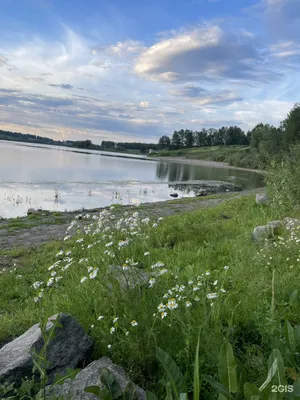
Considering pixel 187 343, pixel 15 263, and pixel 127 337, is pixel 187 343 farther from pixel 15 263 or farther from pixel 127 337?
pixel 15 263

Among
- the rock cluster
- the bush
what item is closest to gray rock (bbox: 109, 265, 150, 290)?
the rock cluster

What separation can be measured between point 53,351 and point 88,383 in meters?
0.58

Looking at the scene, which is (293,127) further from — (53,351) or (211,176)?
(53,351)

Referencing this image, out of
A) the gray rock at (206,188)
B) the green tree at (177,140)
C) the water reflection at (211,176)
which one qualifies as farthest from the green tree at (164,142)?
the gray rock at (206,188)

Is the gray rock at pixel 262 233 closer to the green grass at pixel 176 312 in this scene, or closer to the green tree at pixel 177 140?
the green grass at pixel 176 312

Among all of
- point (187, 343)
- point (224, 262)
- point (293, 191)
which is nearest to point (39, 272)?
point (224, 262)

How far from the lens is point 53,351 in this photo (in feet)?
9.41

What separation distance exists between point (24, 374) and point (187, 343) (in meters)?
1.40

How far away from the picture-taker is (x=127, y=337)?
9.45 feet

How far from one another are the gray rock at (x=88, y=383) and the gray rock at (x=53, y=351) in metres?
0.36

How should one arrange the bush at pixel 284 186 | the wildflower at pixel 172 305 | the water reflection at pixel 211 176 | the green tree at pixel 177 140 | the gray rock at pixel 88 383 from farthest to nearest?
the green tree at pixel 177 140
the water reflection at pixel 211 176
the bush at pixel 284 186
the wildflower at pixel 172 305
the gray rock at pixel 88 383

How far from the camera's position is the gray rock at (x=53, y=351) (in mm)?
2713

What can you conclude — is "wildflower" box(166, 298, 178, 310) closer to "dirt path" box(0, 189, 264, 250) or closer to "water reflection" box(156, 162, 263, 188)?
"dirt path" box(0, 189, 264, 250)

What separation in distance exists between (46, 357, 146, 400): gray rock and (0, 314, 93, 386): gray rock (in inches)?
14.3
